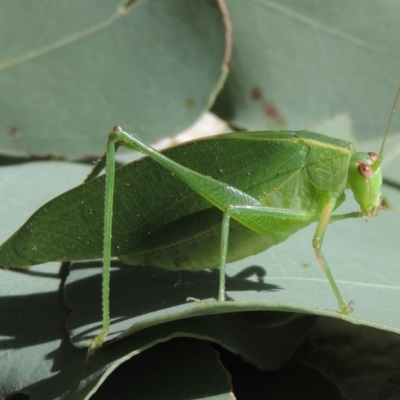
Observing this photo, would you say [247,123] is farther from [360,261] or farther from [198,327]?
[198,327]

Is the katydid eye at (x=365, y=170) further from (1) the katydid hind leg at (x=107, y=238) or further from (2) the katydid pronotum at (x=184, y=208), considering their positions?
(1) the katydid hind leg at (x=107, y=238)

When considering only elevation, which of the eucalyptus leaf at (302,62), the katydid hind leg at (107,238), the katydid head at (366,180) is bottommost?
the katydid hind leg at (107,238)

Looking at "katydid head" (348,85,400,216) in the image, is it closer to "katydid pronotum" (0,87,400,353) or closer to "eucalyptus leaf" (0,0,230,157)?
"katydid pronotum" (0,87,400,353)

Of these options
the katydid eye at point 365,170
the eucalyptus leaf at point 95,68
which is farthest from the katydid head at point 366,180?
the eucalyptus leaf at point 95,68

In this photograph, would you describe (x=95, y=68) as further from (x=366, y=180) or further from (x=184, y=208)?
(x=366, y=180)

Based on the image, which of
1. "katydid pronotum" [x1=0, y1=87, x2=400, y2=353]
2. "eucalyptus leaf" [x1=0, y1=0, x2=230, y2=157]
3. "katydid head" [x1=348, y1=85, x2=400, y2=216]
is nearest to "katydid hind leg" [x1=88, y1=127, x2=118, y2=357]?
"katydid pronotum" [x1=0, y1=87, x2=400, y2=353]

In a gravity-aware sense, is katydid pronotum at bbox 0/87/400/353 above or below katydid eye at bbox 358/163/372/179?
below
